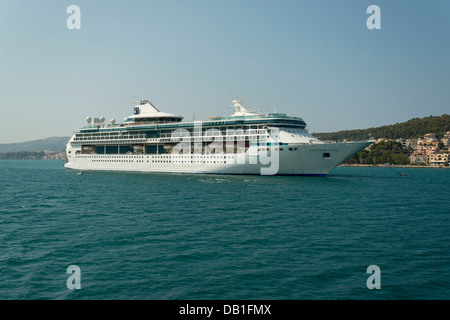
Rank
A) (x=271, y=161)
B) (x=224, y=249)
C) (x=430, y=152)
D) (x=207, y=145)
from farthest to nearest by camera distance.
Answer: (x=430, y=152) < (x=207, y=145) < (x=271, y=161) < (x=224, y=249)

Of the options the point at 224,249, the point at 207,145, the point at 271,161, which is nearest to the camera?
the point at 224,249

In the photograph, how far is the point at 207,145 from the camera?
215ft

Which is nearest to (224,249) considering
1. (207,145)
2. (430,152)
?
(207,145)

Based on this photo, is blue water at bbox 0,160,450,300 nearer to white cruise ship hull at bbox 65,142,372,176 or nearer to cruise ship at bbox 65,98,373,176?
white cruise ship hull at bbox 65,142,372,176

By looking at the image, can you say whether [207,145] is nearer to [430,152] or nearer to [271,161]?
[271,161]

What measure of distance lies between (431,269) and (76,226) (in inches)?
751

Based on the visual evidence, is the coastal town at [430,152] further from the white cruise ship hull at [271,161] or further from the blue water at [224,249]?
the blue water at [224,249]

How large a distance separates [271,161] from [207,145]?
14454mm

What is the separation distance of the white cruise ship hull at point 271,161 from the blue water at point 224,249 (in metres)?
21.8

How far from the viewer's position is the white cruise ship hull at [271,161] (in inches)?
2085

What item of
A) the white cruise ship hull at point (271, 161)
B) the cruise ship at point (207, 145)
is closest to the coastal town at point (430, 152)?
the cruise ship at point (207, 145)

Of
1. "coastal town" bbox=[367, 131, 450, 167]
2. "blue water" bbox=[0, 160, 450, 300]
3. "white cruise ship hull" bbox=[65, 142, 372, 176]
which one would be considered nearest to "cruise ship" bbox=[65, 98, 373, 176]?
"white cruise ship hull" bbox=[65, 142, 372, 176]

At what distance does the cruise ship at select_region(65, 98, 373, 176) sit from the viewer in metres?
54.3

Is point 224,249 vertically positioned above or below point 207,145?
below
